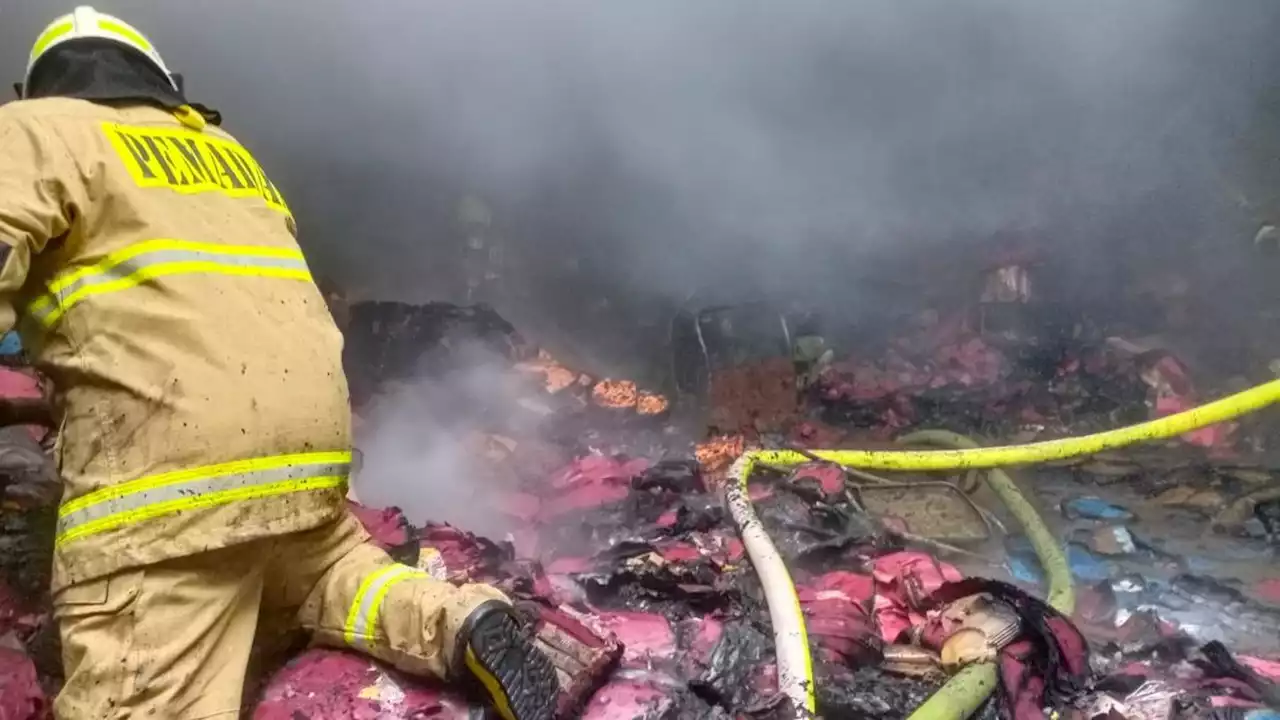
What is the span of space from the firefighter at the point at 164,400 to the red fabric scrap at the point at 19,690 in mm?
224

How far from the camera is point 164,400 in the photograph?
1.63 metres

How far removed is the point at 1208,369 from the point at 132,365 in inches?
244

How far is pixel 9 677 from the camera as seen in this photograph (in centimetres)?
177

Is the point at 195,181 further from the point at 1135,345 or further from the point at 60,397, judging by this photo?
the point at 1135,345

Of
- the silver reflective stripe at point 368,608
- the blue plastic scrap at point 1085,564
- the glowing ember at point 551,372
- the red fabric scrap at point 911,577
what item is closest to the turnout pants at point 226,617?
the silver reflective stripe at point 368,608

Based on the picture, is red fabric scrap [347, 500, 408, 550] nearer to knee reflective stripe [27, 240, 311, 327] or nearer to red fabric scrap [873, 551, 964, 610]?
knee reflective stripe [27, 240, 311, 327]

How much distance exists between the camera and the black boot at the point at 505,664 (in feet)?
5.96

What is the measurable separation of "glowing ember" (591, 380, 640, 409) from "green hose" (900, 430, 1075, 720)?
5.68ft

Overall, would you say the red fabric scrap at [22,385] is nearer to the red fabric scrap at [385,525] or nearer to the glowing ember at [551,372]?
the red fabric scrap at [385,525]

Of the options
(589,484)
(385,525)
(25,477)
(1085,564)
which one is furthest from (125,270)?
(1085,564)

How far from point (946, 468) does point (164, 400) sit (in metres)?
3.15

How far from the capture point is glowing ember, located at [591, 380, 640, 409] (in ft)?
17.6

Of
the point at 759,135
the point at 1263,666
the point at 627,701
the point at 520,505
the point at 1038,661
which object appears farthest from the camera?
the point at 759,135

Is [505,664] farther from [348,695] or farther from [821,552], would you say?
[821,552]
